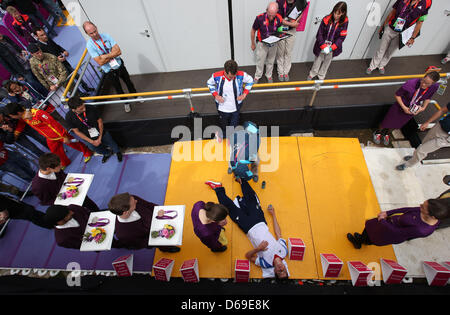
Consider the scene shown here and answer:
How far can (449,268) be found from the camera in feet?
10.1

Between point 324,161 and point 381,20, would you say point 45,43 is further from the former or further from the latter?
point 381,20

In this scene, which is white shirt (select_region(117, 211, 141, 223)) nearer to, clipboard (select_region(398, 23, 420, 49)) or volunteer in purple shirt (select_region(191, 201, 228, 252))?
volunteer in purple shirt (select_region(191, 201, 228, 252))

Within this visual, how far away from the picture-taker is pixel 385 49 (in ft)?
17.0

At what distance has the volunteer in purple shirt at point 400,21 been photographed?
4.25m

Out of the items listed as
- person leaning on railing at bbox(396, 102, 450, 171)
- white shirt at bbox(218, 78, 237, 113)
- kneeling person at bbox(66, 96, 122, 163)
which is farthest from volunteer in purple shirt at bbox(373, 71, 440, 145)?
kneeling person at bbox(66, 96, 122, 163)

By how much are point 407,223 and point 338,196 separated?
1.52m

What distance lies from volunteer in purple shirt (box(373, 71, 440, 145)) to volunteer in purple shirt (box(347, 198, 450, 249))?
6.82 ft

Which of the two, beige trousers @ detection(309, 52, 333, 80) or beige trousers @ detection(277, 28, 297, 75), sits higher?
beige trousers @ detection(277, 28, 297, 75)

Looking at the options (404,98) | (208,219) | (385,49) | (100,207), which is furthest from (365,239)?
(100,207)

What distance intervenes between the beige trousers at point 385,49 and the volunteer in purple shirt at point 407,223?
385 cm

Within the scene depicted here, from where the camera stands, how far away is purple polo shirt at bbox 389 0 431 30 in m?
4.21

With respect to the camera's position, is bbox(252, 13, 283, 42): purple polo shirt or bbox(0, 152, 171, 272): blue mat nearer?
bbox(0, 152, 171, 272): blue mat

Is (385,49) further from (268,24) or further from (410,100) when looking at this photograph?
(268,24)

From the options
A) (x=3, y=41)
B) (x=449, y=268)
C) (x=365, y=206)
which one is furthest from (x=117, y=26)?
(x=449, y=268)
